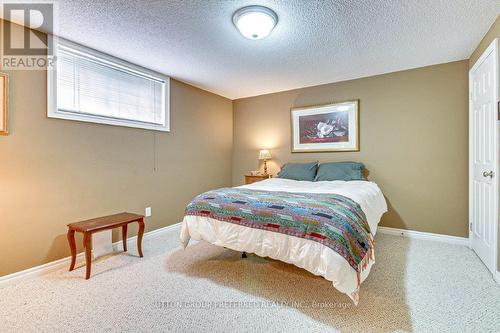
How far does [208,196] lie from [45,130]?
5.68 feet

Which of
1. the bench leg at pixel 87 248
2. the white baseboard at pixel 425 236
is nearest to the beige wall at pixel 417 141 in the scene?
the white baseboard at pixel 425 236

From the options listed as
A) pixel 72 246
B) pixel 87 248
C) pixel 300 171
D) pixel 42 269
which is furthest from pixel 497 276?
pixel 42 269

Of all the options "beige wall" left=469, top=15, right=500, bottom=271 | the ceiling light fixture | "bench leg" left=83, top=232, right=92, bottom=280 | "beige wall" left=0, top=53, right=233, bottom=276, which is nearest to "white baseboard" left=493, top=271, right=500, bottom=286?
"beige wall" left=469, top=15, right=500, bottom=271

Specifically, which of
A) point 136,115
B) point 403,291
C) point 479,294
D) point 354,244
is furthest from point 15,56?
point 479,294

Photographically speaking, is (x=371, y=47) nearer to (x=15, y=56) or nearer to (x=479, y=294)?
(x=479, y=294)

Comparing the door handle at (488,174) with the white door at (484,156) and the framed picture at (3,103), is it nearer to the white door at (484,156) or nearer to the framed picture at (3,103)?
the white door at (484,156)

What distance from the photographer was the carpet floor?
5.15 feet

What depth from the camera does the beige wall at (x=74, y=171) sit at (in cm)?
215

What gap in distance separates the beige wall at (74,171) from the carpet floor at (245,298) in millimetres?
474

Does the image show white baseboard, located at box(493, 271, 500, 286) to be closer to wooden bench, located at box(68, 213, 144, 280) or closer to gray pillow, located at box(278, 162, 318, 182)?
gray pillow, located at box(278, 162, 318, 182)

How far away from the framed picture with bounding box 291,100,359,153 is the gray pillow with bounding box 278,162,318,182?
0.42 meters

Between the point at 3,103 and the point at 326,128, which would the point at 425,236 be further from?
the point at 3,103

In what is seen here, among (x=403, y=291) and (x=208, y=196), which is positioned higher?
(x=208, y=196)

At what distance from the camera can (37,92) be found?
2.29 meters
